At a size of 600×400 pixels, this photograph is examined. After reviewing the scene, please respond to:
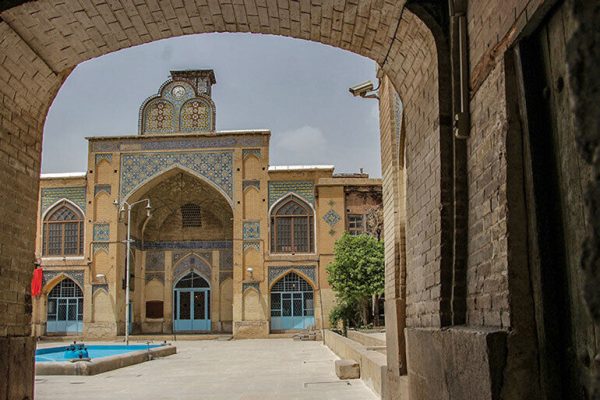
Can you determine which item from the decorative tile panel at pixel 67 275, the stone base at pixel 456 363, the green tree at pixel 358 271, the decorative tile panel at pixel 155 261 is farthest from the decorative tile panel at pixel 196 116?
the stone base at pixel 456 363

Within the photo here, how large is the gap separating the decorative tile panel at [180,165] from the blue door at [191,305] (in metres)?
4.81

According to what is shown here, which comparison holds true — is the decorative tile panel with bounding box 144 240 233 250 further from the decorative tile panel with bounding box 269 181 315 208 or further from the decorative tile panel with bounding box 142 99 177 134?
the decorative tile panel with bounding box 142 99 177 134

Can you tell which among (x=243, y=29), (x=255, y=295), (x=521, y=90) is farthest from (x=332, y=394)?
(x=255, y=295)

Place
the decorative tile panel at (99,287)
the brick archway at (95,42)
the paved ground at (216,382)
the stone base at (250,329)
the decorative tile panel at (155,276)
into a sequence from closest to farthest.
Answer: the brick archway at (95,42), the paved ground at (216,382), the stone base at (250,329), the decorative tile panel at (99,287), the decorative tile panel at (155,276)

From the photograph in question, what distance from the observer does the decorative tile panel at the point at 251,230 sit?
27780 millimetres

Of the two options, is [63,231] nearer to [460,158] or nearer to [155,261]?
[155,261]

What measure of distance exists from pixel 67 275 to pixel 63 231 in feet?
6.38

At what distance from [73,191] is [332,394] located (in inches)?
866

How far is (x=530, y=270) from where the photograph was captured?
10.7 ft

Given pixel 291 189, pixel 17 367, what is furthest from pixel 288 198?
pixel 17 367

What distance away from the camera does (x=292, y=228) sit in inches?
1099

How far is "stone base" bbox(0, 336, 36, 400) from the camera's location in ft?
17.7

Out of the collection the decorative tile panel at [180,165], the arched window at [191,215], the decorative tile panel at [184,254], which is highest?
the decorative tile panel at [180,165]

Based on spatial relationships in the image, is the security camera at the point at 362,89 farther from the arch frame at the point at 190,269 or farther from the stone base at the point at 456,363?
the arch frame at the point at 190,269
